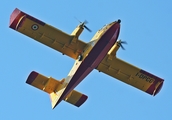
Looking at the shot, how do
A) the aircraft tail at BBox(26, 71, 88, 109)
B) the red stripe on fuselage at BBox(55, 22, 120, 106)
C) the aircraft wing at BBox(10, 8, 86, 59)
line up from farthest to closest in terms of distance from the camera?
the aircraft tail at BBox(26, 71, 88, 109)
the aircraft wing at BBox(10, 8, 86, 59)
the red stripe on fuselage at BBox(55, 22, 120, 106)

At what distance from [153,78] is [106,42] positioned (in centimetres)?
696

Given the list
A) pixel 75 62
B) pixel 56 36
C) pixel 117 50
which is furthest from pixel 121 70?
pixel 56 36

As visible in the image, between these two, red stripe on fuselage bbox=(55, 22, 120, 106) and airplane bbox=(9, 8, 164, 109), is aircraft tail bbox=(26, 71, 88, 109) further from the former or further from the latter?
red stripe on fuselage bbox=(55, 22, 120, 106)

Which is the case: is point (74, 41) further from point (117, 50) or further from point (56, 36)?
point (117, 50)

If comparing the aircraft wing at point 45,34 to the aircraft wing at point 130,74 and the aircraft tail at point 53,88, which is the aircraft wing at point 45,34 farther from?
the aircraft tail at point 53,88

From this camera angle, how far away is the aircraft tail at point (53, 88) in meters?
34.9

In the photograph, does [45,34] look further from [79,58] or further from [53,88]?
[53,88]

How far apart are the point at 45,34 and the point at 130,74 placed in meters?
7.95

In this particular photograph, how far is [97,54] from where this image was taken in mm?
30719

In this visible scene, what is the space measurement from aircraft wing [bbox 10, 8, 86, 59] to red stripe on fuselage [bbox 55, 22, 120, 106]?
5.34 feet

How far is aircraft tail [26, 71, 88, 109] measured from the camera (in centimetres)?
3486

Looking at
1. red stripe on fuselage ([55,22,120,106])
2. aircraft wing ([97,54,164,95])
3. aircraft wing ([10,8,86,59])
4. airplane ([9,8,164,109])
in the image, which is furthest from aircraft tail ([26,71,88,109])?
aircraft wing ([97,54,164,95])

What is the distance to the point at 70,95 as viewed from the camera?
35719 mm

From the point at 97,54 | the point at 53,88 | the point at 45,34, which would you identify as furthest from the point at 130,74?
the point at 45,34
